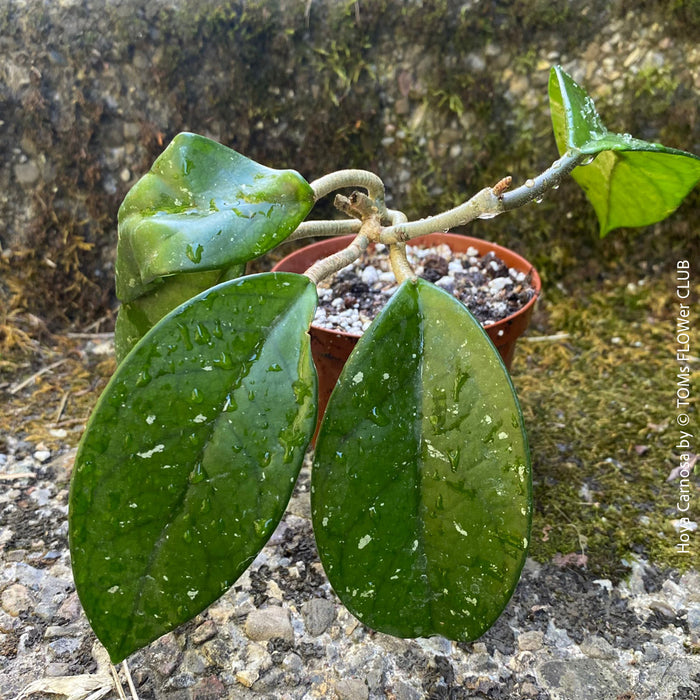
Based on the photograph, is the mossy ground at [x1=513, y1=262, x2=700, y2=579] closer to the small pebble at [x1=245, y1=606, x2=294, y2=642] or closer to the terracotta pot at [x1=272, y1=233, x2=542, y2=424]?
the terracotta pot at [x1=272, y1=233, x2=542, y2=424]

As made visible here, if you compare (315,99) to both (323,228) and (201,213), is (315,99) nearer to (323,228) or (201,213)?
(323,228)

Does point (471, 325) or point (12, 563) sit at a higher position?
point (471, 325)

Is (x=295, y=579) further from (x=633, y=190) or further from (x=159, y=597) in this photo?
(x=633, y=190)

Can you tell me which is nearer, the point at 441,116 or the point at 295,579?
the point at 295,579

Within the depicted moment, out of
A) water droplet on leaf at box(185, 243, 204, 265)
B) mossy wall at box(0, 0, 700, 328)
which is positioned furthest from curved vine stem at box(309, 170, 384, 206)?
mossy wall at box(0, 0, 700, 328)

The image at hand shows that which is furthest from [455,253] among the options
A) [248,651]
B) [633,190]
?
[248,651]

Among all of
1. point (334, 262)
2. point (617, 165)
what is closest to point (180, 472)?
point (334, 262)

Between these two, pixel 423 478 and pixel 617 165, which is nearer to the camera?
pixel 423 478
